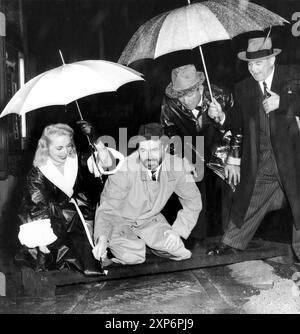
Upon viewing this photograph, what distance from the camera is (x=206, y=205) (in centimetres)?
511

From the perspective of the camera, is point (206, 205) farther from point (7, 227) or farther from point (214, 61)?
point (7, 227)

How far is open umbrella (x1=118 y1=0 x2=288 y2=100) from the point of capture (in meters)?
4.43

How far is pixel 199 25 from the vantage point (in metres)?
4.44

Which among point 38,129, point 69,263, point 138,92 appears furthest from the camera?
point 138,92

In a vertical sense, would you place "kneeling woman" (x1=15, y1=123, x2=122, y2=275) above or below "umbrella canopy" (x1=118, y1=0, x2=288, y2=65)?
below

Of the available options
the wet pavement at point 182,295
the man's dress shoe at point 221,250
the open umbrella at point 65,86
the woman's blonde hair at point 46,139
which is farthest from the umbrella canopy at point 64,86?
the man's dress shoe at point 221,250

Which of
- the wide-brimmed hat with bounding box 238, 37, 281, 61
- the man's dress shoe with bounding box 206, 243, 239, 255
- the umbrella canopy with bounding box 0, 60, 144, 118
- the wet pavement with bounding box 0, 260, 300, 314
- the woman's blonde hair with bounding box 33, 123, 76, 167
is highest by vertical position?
the wide-brimmed hat with bounding box 238, 37, 281, 61

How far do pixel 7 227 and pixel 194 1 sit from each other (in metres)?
2.70

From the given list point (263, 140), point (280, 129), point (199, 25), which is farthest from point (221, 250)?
point (199, 25)

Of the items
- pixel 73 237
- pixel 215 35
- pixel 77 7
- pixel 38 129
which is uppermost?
pixel 77 7

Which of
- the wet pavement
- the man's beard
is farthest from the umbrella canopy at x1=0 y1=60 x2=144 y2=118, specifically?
the wet pavement

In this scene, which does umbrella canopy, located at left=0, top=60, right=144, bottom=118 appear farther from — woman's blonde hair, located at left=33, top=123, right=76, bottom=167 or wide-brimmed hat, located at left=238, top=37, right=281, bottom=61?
wide-brimmed hat, located at left=238, top=37, right=281, bottom=61

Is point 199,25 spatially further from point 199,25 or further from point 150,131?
point 150,131

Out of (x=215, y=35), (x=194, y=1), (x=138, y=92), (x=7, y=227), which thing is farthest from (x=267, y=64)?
(x=7, y=227)
